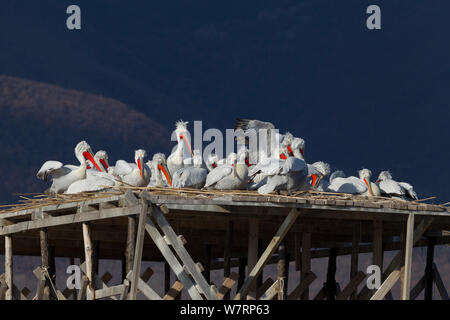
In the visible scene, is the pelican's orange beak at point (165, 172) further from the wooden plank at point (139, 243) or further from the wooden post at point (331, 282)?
the wooden plank at point (139, 243)

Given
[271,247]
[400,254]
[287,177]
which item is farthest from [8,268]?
[400,254]

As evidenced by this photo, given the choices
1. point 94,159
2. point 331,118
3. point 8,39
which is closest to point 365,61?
point 331,118

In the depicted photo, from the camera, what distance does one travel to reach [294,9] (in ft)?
201

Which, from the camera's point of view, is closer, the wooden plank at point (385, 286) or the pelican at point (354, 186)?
the wooden plank at point (385, 286)

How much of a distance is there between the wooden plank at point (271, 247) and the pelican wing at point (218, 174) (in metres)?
2.26

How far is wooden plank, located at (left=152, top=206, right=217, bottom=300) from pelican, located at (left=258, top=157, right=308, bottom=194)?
199 cm

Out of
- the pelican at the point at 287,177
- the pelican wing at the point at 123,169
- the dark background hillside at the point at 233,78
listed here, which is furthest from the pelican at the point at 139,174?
the dark background hillside at the point at 233,78

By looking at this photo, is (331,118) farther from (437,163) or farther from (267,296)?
(267,296)

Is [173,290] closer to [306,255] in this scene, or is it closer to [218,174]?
[218,174]

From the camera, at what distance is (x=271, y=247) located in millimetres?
19828

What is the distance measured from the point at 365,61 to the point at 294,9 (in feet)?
18.8

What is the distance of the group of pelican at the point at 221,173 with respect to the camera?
20.5 metres

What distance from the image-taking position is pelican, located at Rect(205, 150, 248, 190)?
21672 millimetres

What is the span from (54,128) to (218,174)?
29.3 meters
